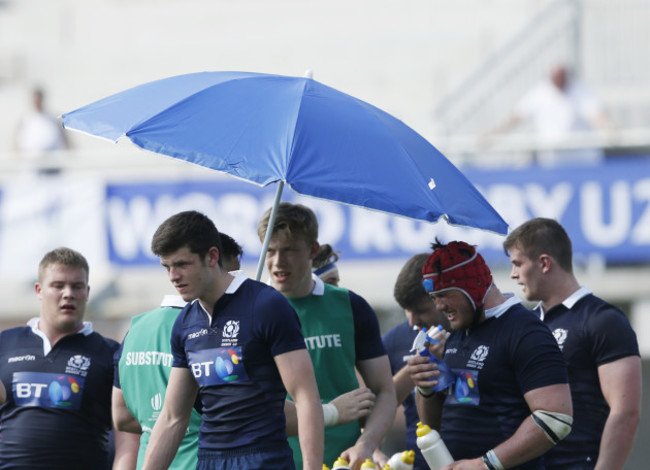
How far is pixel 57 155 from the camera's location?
42.7 feet

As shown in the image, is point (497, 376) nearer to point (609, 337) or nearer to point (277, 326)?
point (609, 337)

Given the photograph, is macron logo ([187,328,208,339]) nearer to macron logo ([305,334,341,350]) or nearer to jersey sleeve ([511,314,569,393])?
macron logo ([305,334,341,350])

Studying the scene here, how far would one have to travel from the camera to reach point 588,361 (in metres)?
5.30

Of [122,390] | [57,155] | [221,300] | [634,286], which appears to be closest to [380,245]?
[634,286]

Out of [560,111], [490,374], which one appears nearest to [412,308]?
[490,374]

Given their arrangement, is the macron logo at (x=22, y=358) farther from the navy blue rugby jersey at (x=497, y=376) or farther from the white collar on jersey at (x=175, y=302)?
the navy blue rugby jersey at (x=497, y=376)

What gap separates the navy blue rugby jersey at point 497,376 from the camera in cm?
463

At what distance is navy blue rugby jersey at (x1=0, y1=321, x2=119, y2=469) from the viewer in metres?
6.05

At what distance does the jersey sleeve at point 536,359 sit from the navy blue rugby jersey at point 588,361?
64 cm

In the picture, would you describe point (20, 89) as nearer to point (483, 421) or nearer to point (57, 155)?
point (57, 155)

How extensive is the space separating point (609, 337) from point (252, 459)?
172cm

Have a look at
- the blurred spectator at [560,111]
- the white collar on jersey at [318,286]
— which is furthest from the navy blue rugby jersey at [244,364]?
the blurred spectator at [560,111]

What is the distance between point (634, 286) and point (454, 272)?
7857mm

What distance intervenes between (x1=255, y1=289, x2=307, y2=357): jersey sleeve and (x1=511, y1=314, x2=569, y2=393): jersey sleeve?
0.85 metres
